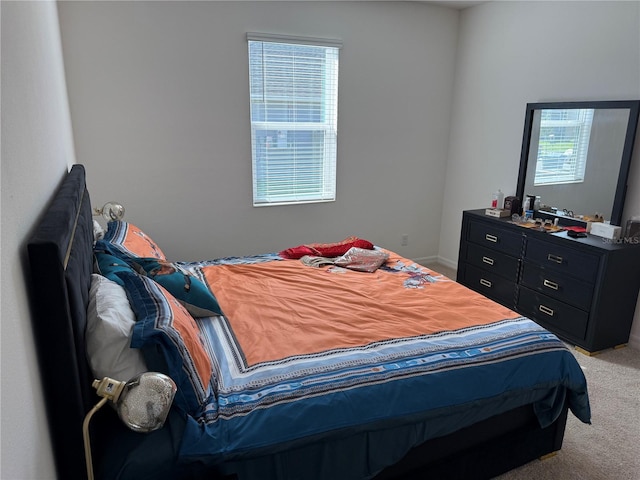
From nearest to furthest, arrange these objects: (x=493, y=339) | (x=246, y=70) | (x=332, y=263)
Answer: (x=493, y=339) < (x=332, y=263) < (x=246, y=70)

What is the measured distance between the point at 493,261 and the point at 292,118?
→ 2.14 metres

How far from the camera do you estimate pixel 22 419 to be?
0.81 meters

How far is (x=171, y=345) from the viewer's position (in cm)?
137

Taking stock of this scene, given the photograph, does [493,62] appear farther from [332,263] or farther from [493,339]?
[493,339]

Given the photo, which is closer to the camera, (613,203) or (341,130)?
(613,203)

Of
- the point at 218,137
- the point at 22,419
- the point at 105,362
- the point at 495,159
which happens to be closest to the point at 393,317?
the point at 105,362

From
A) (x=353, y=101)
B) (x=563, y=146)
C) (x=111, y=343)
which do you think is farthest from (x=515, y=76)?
(x=111, y=343)

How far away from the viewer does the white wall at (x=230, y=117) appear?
3.28 m

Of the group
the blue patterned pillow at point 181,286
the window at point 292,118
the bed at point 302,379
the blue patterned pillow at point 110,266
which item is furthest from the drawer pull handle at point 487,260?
the blue patterned pillow at point 110,266

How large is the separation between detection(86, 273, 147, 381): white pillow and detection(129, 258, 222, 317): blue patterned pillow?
57 cm

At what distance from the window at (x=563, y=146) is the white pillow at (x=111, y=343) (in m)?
3.30

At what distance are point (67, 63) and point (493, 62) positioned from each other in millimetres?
3552

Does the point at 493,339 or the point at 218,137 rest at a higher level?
the point at 218,137

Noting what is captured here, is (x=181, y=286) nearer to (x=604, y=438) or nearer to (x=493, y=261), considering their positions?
(x=604, y=438)
